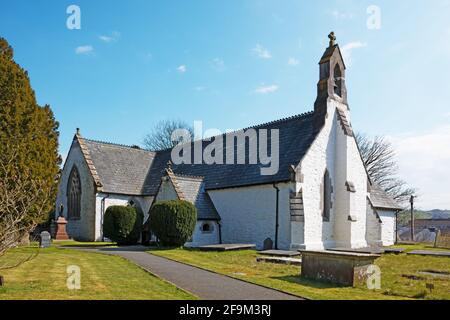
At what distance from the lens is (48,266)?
14008 mm

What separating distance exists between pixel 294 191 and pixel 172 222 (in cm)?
703

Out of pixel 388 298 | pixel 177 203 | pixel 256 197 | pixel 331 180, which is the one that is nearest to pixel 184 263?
pixel 177 203

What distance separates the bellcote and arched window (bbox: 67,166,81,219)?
19542mm

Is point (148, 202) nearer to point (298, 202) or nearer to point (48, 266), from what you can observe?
point (298, 202)

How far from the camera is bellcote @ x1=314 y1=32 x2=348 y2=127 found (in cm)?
2586

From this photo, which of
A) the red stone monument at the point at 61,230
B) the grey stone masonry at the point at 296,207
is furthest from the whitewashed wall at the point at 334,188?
the red stone monument at the point at 61,230

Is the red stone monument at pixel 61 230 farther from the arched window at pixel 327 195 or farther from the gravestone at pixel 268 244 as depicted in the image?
the arched window at pixel 327 195

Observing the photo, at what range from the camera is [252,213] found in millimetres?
25344

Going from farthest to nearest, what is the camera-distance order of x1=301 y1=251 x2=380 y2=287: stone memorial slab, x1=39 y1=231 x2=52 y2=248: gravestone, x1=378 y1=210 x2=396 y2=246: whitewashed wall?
x1=378 y1=210 x2=396 y2=246: whitewashed wall
x1=39 y1=231 x2=52 y2=248: gravestone
x1=301 y1=251 x2=380 y2=287: stone memorial slab

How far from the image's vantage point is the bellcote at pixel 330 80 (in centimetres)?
2586

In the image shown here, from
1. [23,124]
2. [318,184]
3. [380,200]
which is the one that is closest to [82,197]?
[23,124]

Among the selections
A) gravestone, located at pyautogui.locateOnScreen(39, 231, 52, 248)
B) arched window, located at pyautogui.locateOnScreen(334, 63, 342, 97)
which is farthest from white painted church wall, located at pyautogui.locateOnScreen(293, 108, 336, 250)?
gravestone, located at pyautogui.locateOnScreen(39, 231, 52, 248)

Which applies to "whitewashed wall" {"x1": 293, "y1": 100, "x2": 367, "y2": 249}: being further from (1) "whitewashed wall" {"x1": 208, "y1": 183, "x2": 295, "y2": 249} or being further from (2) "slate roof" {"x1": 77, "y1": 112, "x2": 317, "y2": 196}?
(1) "whitewashed wall" {"x1": 208, "y1": 183, "x2": 295, "y2": 249}

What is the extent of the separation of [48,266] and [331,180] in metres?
17.8
